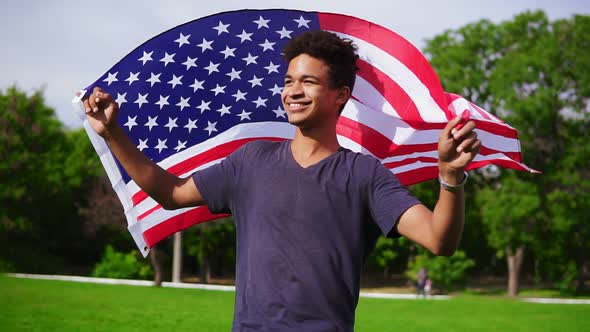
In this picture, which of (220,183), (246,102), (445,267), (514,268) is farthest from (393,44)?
(514,268)

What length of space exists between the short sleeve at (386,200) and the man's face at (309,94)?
0.35 meters

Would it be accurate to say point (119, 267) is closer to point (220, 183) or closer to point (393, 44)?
point (393, 44)

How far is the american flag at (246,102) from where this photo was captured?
4492 mm

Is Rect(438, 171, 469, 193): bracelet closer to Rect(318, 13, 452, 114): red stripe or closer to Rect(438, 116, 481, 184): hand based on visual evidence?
Rect(438, 116, 481, 184): hand

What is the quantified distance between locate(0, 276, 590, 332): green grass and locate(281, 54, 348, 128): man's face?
12.5m

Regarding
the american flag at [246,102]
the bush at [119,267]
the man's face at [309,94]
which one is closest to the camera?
the man's face at [309,94]

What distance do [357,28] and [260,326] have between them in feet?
8.31

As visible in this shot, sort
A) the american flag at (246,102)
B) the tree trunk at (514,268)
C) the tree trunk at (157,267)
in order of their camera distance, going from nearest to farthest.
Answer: the american flag at (246,102) < the tree trunk at (157,267) < the tree trunk at (514,268)

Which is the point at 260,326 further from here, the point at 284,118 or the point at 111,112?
the point at 284,118

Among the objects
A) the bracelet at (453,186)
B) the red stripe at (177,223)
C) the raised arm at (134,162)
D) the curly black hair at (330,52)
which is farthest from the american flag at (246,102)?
the bracelet at (453,186)

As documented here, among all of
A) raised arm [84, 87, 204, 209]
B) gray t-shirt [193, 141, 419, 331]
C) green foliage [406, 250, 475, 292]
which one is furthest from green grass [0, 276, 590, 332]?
green foliage [406, 250, 475, 292]

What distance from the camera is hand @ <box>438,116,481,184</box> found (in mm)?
2348

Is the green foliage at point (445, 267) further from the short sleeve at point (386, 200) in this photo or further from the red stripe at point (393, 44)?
the short sleeve at point (386, 200)

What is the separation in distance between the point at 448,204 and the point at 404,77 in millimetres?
2352
